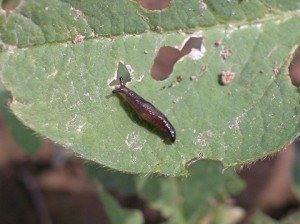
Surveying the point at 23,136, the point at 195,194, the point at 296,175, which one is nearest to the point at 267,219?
the point at 195,194

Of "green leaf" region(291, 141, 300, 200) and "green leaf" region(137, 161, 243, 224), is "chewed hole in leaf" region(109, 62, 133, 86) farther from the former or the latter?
"green leaf" region(291, 141, 300, 200)

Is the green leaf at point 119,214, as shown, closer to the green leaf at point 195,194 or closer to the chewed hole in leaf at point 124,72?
the green leaf at point 195,194

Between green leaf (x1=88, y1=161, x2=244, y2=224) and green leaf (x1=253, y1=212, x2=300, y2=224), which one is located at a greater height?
green leaf (x1=88, y1=161, x2=244, y2=224)

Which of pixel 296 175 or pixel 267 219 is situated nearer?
pixel 267 219

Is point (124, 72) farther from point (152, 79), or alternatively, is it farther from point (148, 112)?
point (148, 112)

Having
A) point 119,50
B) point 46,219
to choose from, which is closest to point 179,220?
point 46,219

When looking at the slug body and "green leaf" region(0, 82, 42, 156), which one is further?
"green leaf" region(0, 82, 42, 156)

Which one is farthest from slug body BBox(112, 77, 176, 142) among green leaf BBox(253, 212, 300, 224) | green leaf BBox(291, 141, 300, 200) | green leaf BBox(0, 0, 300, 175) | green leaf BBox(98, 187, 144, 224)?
green leaf BBox(291, 141, 300, 200)
